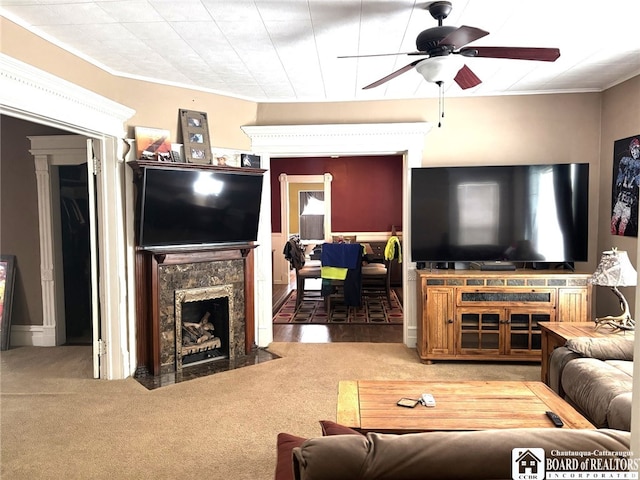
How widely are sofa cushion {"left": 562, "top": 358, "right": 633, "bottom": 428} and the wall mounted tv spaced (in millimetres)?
1700

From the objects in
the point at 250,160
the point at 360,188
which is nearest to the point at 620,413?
Result: the point at 250,160

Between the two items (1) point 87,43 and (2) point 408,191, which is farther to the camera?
(2) point 408,191

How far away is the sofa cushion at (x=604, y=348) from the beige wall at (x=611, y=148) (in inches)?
52.8

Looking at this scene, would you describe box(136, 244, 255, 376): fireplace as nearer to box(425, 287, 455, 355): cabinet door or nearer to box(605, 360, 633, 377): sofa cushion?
box(425, 287, 455, 355): cabinet door

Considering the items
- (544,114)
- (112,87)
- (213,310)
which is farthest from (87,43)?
(544,114)

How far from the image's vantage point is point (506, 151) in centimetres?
452

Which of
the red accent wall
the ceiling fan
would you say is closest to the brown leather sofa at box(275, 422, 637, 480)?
the ceiling fan

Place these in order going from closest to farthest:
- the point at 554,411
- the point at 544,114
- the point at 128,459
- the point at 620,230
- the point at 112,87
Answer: the point at 554,411 < the point at 128,459 < the point at 112,87 < the point at 620,230 < the point at 544,114

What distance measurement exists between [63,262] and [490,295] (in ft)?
15.3

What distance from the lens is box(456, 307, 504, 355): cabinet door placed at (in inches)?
162

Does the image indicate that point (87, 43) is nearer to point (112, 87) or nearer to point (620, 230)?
point (112, 87)

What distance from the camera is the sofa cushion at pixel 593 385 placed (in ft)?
7.50

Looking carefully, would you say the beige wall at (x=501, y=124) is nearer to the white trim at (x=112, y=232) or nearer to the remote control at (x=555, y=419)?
the white trim at (x=112, y=232)

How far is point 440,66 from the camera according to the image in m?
2.42
